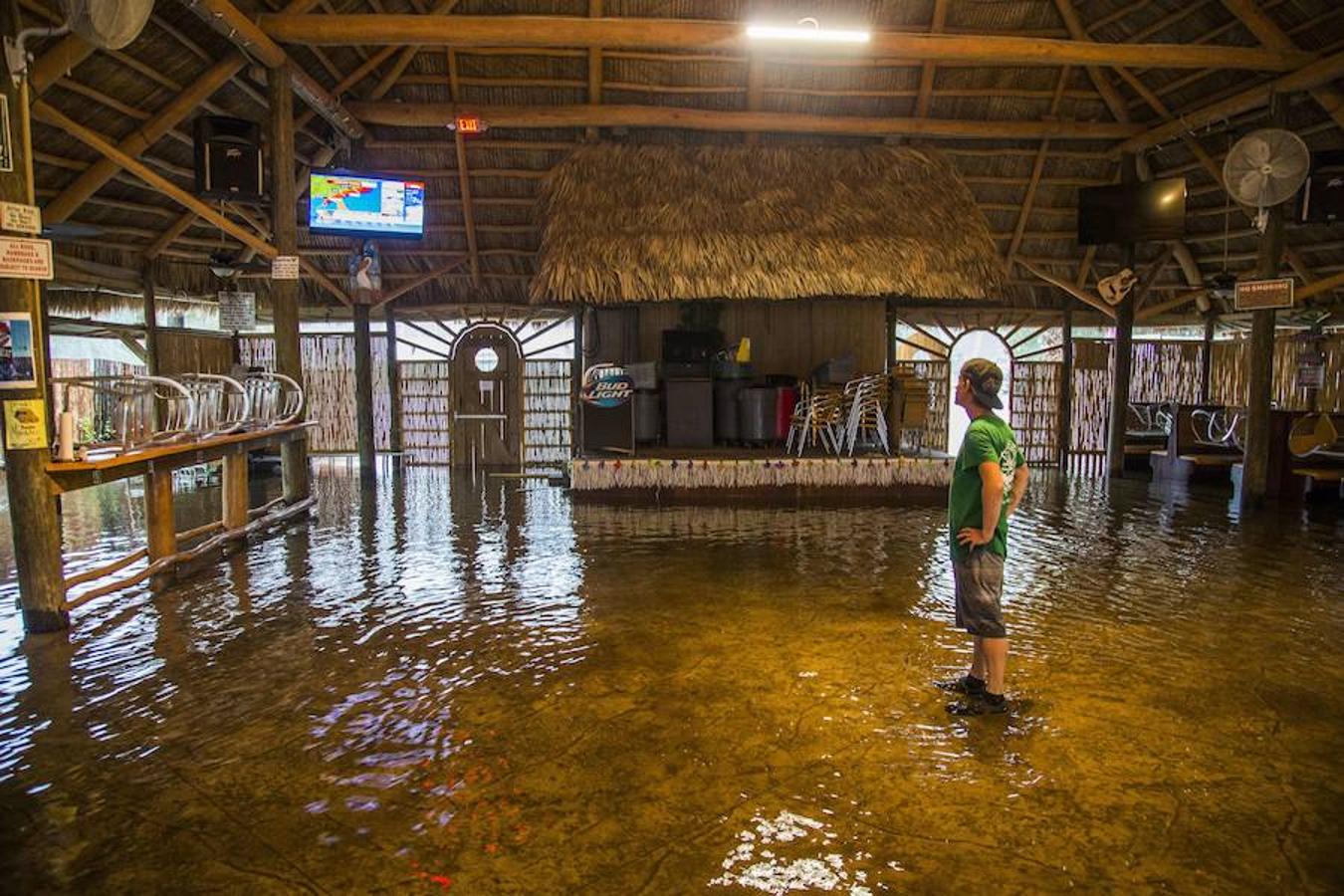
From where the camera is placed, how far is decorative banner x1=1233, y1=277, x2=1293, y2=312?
8.12 m

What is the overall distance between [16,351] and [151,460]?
1021 millimetres

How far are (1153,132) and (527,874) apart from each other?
11.6 metres

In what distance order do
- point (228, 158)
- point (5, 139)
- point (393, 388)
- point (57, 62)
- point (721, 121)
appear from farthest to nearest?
1. point (393, 388)
2. point (721, 121)
3. point (228, 158)
4. point (57, 62)
5. point (5, 139)

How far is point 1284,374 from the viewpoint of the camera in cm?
1305

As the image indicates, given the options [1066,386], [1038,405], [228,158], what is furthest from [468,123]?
[1066,386]

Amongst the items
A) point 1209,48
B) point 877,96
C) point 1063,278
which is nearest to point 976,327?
point 1063,278

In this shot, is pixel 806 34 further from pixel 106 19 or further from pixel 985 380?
pixel 106 19

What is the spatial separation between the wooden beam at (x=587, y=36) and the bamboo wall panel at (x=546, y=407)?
6.33 m

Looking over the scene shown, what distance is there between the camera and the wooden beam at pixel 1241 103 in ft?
25.6

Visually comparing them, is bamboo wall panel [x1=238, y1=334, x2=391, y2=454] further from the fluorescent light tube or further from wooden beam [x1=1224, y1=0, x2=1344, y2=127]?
wooden beam [x1=1224, y1=0, x2=1344, y2=127]

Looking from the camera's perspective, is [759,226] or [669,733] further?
[759,226]

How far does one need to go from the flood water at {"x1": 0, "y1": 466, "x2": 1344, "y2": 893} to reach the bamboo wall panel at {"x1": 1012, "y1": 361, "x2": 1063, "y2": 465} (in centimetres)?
767

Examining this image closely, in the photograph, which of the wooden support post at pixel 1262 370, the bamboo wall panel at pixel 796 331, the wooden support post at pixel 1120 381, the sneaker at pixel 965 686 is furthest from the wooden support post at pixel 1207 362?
the sneaker at pixel 965 686

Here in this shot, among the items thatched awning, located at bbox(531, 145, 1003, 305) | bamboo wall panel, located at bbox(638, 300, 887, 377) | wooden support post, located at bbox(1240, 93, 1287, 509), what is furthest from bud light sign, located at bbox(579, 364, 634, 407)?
wooden support post, located at bbox(1240, 93, 1287, 509)
